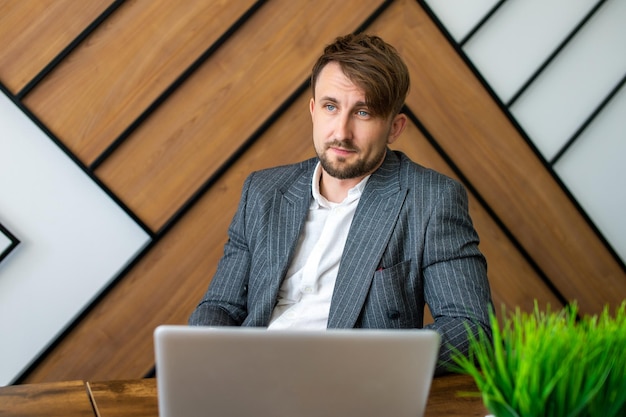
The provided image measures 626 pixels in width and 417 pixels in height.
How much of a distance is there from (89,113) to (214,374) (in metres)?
1.73

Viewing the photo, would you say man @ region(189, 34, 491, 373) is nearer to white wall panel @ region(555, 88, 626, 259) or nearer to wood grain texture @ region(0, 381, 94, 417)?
wood grain texture @ region(0, 381, 94, 417)

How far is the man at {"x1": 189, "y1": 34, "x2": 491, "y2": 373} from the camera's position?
178cm

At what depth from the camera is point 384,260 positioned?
1.81m

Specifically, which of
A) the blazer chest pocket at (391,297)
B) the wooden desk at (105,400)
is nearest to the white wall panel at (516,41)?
the blazer chest pocket at (391,297)

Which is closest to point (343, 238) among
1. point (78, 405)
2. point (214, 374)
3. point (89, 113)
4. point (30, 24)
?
point (78, 405)

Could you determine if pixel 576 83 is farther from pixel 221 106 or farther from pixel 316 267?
pixel 316 267

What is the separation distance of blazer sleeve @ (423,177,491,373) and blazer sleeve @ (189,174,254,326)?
0.47 meters

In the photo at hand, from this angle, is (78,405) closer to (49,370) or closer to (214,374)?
(214,374)

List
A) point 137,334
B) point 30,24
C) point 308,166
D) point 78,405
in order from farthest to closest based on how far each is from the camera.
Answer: point 137,334
point 30,24
point 308,166
point 78,405

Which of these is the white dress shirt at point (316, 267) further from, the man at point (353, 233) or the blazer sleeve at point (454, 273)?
the blazer sleeve at point (454, 273)

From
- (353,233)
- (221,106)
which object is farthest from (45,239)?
(353,233)

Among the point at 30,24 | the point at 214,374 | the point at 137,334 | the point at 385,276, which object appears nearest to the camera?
the point at 214,374

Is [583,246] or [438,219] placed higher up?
[438,219]

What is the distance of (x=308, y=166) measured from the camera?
2080 millimetres
